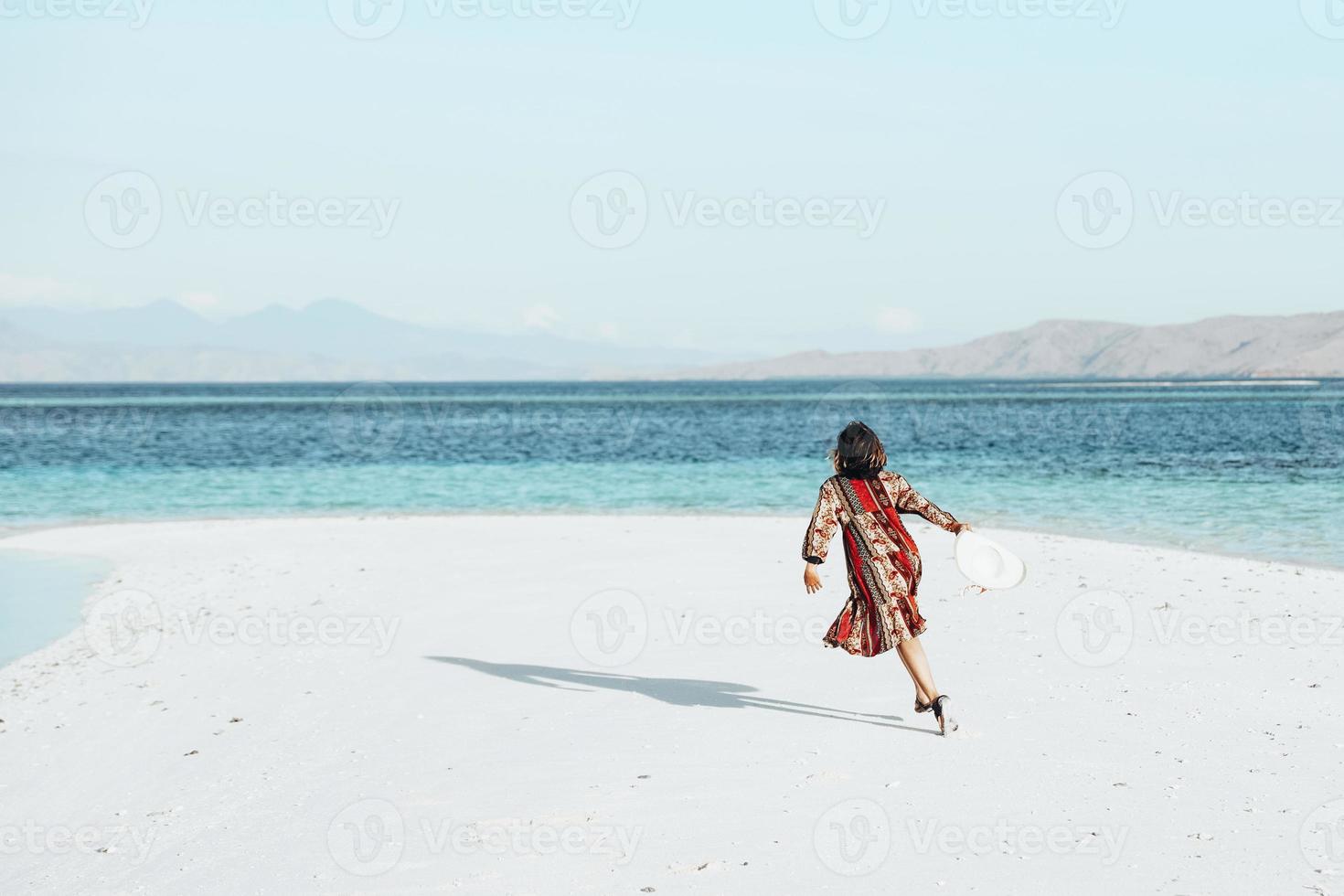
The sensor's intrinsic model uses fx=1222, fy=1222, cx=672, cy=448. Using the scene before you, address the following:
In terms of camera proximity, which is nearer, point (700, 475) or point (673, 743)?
point (673, 743)

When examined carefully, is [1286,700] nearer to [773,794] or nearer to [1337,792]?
[1337,792]

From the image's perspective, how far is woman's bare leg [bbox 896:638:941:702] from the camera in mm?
7551

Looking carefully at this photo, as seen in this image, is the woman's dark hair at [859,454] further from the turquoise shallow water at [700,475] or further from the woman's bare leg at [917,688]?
the turquoise shallow water at [700,475]

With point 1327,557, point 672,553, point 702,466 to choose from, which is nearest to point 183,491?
point 702,466

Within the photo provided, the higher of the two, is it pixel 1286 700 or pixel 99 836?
pixel 1286 700

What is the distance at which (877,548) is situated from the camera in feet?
24.4

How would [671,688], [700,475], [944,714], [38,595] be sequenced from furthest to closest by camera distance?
[700,475]
[38,595]
[671,688]
[944,714]

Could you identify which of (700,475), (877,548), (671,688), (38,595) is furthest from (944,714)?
(700,475)

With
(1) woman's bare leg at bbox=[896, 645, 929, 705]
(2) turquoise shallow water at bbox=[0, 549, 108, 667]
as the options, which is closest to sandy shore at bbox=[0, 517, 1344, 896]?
(1) woman's bare leg at bbox=[896, 645, 929, 705]

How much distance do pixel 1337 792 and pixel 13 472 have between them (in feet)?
121

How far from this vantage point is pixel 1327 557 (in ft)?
53.1

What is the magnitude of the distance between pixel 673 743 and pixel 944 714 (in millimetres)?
1682

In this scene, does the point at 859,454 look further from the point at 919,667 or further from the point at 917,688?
the point at 917,688

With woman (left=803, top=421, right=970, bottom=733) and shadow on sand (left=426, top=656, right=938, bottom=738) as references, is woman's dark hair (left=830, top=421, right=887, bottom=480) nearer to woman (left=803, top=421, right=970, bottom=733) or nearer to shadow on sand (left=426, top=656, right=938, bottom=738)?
woman (left=803, top=421, right=970, bottom=733)
